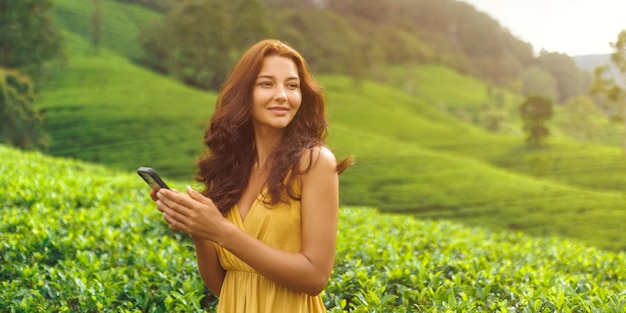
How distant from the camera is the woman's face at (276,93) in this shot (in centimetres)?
201

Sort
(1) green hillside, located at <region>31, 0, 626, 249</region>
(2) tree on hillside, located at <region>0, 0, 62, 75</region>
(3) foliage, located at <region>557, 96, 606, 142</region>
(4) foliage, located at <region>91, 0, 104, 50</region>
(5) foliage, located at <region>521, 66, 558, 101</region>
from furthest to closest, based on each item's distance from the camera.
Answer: (4) foliage, located at <region>91, 0, 104, 50</region>
(5) foliage, located at <region>521, 66, 558, 101</region>
(3) foliage, located at <region>557, 96, 606, 142</region>
(2) tree on hillside, located at <region>0, 0, 62, 75</region>
(1) green hillside, located at <region>31, 0, 626, 249</region>

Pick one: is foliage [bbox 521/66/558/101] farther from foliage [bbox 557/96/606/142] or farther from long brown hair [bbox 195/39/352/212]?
long brown hair [bbox 195/39/352/212]

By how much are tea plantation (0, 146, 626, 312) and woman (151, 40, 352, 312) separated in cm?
110

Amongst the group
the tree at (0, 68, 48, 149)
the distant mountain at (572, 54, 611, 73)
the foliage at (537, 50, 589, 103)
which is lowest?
the tree at (0, 68, 48, 149)

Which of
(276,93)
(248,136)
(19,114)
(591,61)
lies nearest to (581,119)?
(591,61)

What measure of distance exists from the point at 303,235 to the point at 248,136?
18.0 inches

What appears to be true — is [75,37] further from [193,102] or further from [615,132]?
[615,132]

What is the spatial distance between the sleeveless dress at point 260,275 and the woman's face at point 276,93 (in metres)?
0.24

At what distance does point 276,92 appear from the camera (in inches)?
79.0

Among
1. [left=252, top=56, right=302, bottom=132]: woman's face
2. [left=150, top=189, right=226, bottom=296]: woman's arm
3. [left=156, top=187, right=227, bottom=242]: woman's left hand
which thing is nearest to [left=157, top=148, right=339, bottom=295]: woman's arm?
[left=156, top=187, right=227, bottom=242]: woman's left hand

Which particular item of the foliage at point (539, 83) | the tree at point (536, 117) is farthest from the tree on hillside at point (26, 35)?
the foliage at point (539, 83)

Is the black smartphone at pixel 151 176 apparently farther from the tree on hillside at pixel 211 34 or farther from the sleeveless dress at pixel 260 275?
the tree on hillside at pixel 211 34

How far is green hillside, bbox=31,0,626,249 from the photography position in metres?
16.1

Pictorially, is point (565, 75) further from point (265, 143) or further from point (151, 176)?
point (151, 176)
